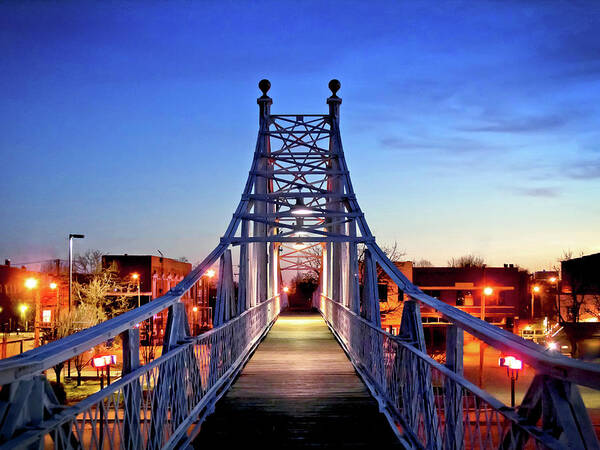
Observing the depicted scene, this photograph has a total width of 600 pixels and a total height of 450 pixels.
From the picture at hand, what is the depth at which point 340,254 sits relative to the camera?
699 inches

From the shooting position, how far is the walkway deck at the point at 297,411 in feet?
21.5

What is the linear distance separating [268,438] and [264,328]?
1095 centimetres

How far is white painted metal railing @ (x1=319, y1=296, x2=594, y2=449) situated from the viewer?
3.40 m

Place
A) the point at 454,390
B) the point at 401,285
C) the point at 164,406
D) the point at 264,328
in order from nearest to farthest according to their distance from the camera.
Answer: the point at 454,390 → the point at 164,406 → the point at 401,285 → the point at 264,328

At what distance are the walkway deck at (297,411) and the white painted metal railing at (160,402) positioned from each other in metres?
0.28

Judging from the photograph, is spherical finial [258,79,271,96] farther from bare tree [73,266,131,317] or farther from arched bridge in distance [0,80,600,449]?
Result: bare tree [73,266,131,317]

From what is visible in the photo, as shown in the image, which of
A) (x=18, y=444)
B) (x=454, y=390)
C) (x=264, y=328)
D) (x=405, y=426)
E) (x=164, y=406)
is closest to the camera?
(x=18, y=444)

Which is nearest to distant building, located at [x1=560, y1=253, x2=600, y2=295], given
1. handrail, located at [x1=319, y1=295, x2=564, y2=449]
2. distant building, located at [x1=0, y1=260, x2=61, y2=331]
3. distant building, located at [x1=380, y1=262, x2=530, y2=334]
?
distant building, located at [x1=380, y1=262, x2=530, y2=334]

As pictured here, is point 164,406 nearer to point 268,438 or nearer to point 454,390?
point 268,438

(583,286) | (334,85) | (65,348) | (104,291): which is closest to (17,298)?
(104,291)

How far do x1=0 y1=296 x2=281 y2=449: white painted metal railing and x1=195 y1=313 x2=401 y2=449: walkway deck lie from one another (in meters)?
0.28

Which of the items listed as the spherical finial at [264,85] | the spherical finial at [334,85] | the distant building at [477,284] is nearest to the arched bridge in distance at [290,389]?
the spherical finial at [264,85]

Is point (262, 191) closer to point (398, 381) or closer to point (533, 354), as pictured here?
point (398, 381)

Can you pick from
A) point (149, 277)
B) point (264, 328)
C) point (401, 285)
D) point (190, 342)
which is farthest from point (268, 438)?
point (149, 277)
